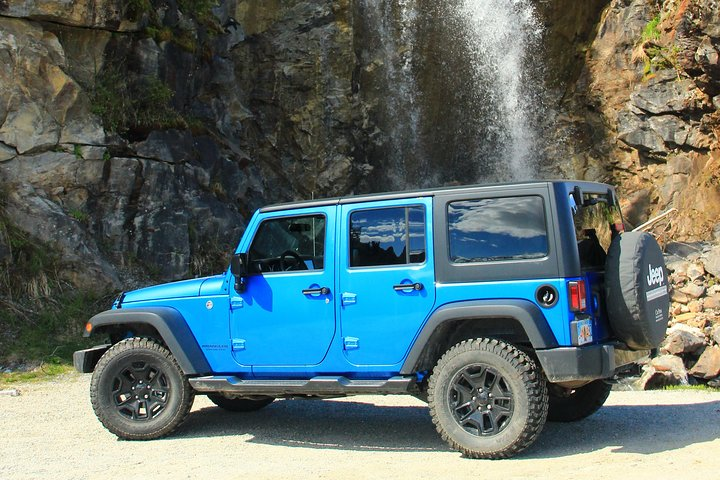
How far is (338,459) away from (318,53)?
18357 mm

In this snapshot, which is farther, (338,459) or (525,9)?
(525,9)

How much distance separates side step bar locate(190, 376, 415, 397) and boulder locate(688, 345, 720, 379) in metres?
5.08

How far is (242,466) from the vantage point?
6270mm

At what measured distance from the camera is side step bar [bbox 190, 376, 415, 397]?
640cm

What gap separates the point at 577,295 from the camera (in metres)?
5.96

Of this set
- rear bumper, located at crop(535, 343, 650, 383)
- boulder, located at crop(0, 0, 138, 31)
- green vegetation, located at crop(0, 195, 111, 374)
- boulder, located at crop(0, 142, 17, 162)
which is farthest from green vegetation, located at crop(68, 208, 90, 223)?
rear bumper, located at crop(535, 343, 650, 383)

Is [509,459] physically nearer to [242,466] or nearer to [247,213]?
[242,466]

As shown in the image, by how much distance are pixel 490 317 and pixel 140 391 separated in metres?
3.49

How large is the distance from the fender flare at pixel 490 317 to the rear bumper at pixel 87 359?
3.19 meters

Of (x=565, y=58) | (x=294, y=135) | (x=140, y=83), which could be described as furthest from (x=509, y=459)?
(x=565, y=58)

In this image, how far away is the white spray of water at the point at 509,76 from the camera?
2383cm

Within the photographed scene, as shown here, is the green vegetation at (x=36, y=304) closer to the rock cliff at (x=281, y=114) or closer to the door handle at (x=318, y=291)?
the rock cliff at (x=281, y=114)

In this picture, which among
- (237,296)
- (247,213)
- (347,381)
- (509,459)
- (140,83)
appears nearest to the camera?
(509,459)

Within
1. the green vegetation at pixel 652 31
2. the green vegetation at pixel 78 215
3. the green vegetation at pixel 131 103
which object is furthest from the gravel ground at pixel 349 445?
the green vegetation at pixel 652 31
